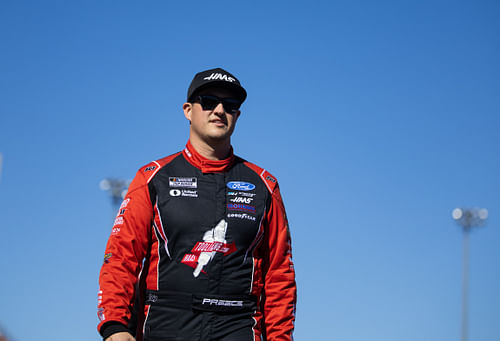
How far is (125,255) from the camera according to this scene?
463cm

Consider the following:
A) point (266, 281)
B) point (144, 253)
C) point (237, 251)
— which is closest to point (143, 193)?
point (144, 253)

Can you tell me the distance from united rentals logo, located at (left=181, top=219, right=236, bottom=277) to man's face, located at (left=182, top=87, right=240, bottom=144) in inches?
26.3

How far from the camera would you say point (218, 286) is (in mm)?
4609

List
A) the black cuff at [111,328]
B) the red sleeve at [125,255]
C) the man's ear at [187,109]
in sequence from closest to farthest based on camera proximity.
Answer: the black cuff at [111,328]
the red sleeve at [125,255]
the man's ear at [187,109]

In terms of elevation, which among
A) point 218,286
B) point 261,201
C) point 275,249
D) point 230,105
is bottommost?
point 218,286

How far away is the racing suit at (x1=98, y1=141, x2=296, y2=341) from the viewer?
4566mm

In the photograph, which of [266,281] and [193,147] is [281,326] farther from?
[193,147]

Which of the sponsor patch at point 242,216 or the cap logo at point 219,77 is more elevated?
the cap logo at point 219,77

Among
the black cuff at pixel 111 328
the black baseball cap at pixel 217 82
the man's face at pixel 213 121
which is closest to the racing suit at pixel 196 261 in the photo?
the black cuff at pixel 111 328

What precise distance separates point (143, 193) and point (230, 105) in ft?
2.92

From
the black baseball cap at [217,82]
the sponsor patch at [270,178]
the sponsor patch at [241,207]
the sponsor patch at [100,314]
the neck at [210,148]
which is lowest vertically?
the sponsor patch at [100,314]

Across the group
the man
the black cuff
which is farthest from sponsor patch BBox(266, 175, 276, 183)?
the black cuff

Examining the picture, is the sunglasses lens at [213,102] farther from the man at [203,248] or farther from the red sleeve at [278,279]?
the red sleeve at [278,279]

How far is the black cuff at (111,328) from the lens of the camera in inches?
173
